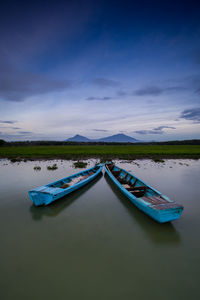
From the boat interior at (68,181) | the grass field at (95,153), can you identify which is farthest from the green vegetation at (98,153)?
the boat interior at (68,181)

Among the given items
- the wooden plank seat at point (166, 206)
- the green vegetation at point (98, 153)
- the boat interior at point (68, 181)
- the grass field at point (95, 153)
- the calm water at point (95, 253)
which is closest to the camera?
the calm water at point (95, 253)

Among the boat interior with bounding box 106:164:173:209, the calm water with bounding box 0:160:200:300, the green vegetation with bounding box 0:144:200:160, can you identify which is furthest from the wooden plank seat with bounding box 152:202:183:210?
the green vegetation with bounding box 0:144:200:160

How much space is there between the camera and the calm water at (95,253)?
3.20m

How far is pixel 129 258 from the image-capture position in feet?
13.1

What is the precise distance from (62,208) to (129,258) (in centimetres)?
415

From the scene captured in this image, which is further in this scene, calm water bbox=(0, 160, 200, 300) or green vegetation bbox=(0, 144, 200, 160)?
green vegetation bbox=(0, 144, 200, 160)

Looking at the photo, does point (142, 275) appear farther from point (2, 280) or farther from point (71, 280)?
point (2, 280)

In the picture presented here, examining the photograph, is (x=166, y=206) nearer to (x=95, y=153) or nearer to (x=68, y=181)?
(x=68, y=181)

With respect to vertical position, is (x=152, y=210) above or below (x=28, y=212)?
above

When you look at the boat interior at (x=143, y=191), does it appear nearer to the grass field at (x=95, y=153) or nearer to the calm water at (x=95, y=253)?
the calm water at (x=95, y=253)

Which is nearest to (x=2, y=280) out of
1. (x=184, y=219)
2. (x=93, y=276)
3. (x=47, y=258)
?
(x=47, y=258)

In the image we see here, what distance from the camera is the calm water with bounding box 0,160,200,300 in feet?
10.5

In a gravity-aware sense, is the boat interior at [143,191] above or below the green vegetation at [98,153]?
below

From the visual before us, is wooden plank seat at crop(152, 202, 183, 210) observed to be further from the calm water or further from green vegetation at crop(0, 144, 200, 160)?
green vegetation at crop(0, 144, 200, 160)
